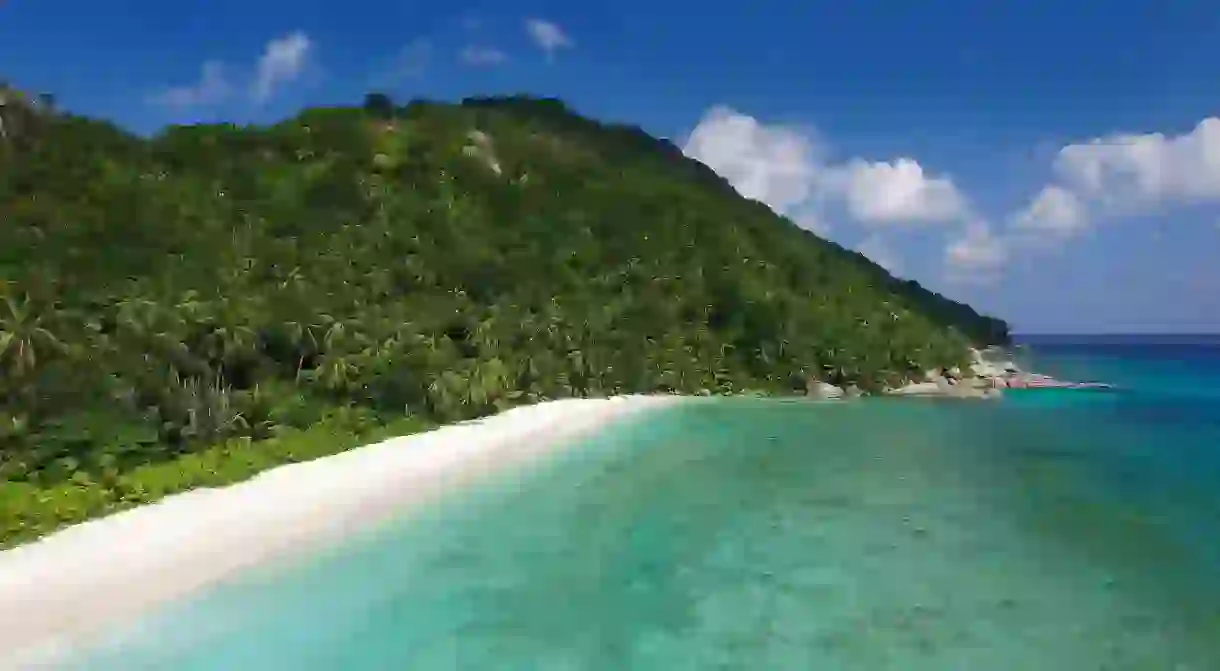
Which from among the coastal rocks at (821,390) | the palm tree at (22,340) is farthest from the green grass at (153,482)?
the coastal rocks at (821,390)

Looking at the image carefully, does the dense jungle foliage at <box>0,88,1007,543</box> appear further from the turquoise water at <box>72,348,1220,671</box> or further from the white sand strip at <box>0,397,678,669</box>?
the turquoise water at <box>72,348,1220,671</box>

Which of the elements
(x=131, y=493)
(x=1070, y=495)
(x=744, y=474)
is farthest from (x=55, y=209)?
(x=1070, y=495)

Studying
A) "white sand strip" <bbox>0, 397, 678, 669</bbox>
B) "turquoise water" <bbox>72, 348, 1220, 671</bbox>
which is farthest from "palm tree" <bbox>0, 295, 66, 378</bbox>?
"turquoise water" <bbox>72, 348, 1220, 671</bbox>

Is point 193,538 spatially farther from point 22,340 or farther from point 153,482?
point 22,340

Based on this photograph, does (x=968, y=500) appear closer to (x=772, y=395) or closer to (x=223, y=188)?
(x=772, y=395)

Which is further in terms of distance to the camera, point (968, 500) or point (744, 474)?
point (744, 474)

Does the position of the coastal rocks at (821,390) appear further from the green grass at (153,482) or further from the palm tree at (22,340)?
the palm tree at (22,340)

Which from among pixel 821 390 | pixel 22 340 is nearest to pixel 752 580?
pixel 22 340
